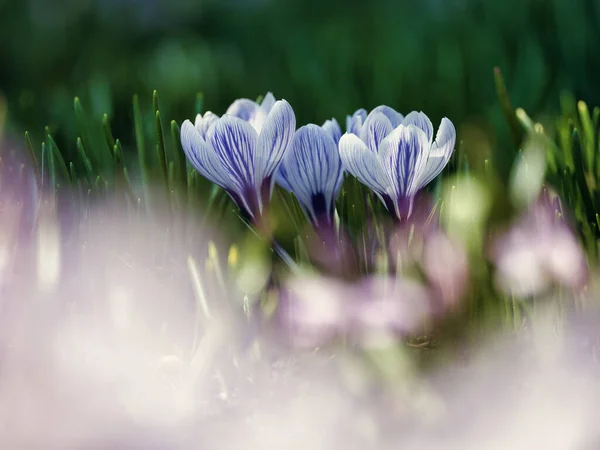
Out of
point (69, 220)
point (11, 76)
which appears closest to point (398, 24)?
point (11, 76)

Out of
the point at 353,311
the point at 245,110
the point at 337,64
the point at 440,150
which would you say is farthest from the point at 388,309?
the point at 337,64

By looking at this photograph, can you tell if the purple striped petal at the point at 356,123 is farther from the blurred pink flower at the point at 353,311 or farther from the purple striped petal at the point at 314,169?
the blurred pink flower at the point at 353,311

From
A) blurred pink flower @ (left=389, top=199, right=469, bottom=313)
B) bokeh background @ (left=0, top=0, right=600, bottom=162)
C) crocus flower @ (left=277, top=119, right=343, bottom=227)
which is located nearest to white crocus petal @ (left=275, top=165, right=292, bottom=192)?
crocus flower @ (left=277, top=119, right=343, bottom=227)

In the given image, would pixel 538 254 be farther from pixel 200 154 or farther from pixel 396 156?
pixel 200 154

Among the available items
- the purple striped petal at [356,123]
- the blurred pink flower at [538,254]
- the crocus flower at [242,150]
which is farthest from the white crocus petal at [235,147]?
the blurred pink flower at [538,254]

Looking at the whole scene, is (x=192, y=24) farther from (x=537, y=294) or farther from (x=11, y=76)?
(x=537, y=294)

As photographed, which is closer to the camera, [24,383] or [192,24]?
[24,383]
